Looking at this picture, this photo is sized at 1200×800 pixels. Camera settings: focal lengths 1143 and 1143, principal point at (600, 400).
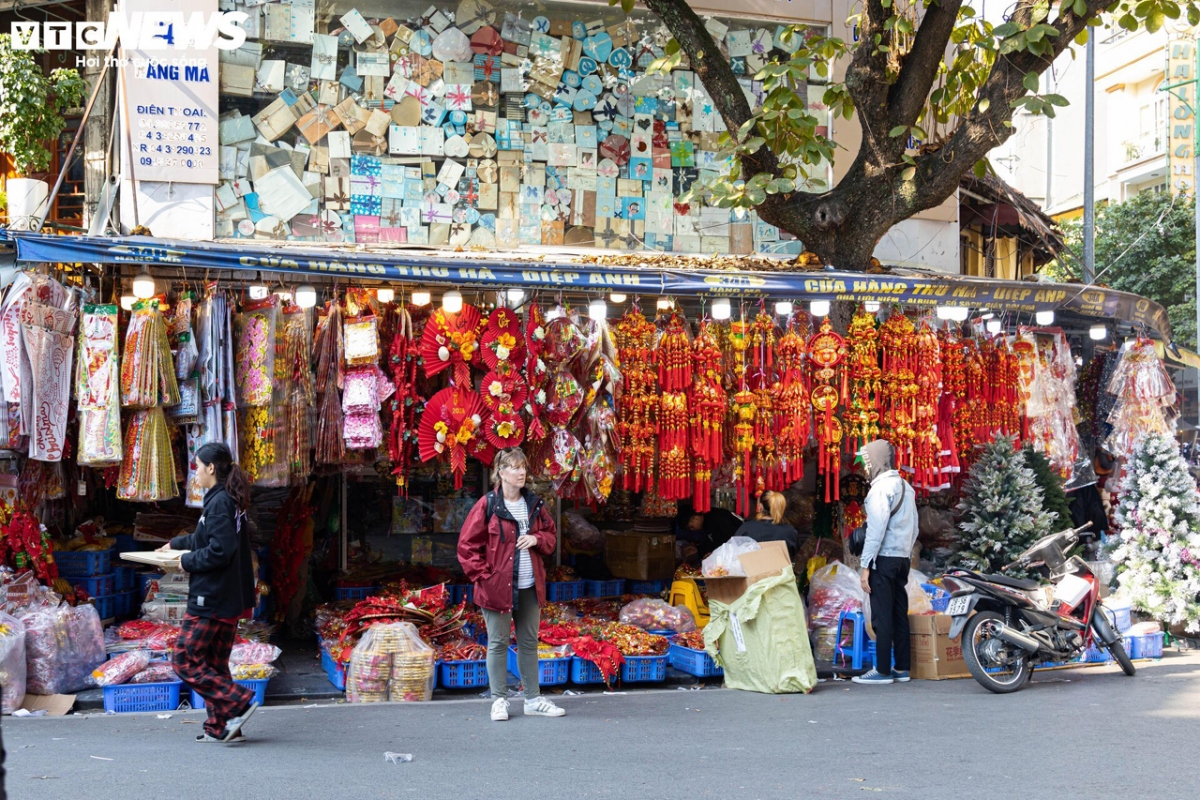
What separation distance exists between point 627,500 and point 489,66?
4.11m

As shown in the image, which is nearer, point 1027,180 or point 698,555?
point 698,555

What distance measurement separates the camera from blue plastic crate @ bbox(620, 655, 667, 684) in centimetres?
804

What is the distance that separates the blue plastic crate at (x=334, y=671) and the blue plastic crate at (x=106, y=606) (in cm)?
177

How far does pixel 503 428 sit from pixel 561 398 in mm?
536

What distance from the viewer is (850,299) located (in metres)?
8.47

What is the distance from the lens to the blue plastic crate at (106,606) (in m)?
8.45

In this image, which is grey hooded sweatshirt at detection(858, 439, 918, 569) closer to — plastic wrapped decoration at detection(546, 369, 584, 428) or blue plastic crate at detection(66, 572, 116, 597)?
plastic wrapped decoration at detection(546, 369, 584, 428)

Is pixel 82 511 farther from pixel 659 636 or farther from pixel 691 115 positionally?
pixel 691 115

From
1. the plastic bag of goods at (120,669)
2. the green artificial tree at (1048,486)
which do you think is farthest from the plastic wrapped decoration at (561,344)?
the green artificial tree at (1048,486)

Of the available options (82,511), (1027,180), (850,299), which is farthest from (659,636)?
(1027,180)

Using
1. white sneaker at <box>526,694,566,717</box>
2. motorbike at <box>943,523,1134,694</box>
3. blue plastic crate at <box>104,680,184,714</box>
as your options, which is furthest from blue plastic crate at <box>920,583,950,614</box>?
blue plastic crate at <box>104,680,184,714</box>

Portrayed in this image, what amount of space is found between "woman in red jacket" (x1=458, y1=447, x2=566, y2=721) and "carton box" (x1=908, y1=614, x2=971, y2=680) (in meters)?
2.99

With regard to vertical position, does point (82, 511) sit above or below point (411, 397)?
below

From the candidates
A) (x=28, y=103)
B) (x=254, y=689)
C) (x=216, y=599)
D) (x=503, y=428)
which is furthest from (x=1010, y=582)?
(x=28, y=103)
